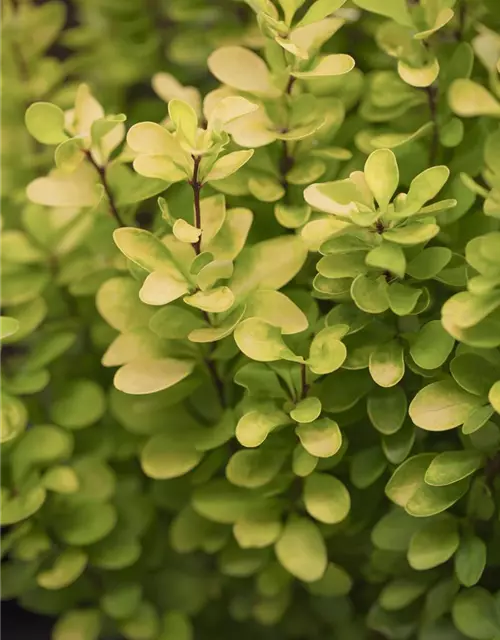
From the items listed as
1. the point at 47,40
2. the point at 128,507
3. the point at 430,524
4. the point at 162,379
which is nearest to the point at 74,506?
the point at 128,507

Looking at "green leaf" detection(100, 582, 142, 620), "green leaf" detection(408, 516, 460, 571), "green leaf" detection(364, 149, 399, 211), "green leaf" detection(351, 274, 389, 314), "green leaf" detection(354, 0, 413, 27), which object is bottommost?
"green leaf" detection(100, 582, 142, 620)

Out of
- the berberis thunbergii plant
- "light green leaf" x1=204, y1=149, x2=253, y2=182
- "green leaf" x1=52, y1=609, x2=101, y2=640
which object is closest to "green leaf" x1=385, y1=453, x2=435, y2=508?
the berberis thunbergii plant

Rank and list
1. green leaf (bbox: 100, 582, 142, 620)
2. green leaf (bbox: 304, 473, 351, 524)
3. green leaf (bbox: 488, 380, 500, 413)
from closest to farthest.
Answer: green leaf (bbox: 488, 380, 500, 413)
green leaf (bbox: 304, 473, 351, 524)
green leaf (bbox: 100, 582, 142, 620)

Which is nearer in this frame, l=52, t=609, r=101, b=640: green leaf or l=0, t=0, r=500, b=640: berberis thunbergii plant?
l=0, t=0, r=500, b=640: berberis thunbergii plant

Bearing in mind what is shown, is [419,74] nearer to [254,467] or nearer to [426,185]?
[426,185]

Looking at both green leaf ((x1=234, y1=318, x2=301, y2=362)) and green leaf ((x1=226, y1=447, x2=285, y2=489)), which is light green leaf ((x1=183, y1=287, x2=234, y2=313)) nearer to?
green leaf ((x1=234, y1=318, x2=301, y2=362))

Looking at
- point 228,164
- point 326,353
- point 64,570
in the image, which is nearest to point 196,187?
point 228,164

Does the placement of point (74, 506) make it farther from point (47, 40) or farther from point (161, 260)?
point (47, 40)
